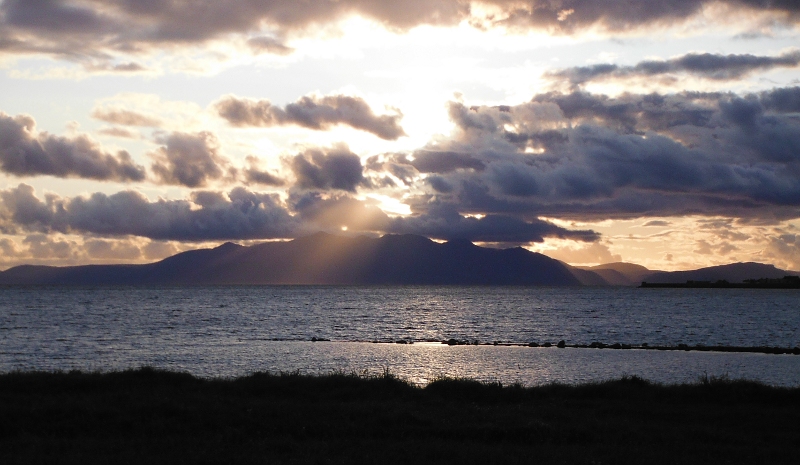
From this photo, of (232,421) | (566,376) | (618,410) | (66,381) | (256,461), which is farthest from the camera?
(566,376)

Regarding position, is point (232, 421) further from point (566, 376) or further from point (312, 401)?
point (566, 376)

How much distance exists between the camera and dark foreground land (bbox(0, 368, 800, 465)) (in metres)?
20.9

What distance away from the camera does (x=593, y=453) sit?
70.2 ft

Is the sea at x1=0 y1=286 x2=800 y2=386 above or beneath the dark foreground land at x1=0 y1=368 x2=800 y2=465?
beneath

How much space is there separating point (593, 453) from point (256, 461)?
10658 mm

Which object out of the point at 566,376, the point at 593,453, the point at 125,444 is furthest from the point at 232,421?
the point at 566,376

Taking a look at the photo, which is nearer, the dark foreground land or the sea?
the dark foreground land

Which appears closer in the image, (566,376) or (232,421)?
(232,421)

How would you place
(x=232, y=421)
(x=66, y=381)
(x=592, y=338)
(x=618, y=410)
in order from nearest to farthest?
1. (x=232, y=421)
2. (x=618, y=410)
3. (x=66, y=381)
4. (x=592, y=338)

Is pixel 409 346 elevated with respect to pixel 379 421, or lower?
lower

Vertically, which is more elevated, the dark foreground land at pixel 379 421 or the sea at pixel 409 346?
the dark foreground land at pixel 379 421

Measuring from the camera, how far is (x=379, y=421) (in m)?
26.0

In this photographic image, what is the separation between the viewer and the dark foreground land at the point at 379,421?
20906 millimetres

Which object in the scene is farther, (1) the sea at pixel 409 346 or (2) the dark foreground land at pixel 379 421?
(1) the sea at pixel 409 346
